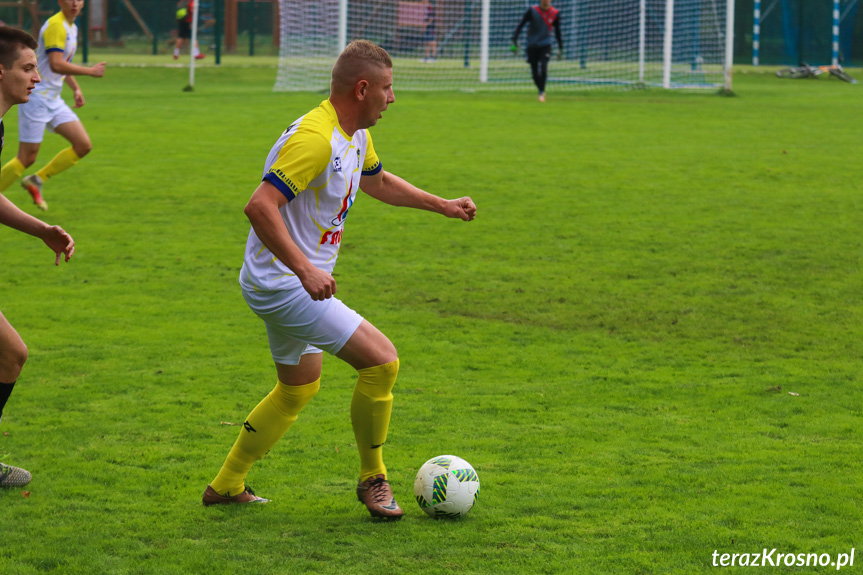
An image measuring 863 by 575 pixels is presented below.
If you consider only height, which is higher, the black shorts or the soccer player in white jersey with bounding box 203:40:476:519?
the black shorts

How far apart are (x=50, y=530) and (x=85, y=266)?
540 cm

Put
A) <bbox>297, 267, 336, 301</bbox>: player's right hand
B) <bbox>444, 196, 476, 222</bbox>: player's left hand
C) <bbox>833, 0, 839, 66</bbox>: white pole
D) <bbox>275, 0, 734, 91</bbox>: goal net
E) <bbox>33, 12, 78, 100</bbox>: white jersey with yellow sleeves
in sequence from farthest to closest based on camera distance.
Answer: <bbox>833, 0, 839, 66</bbox>: white pole
<bbox>275, 0, 734, 91</bbox>: goal net
<bbox>33, 12, 78, 100</bbox>: white jersey with yellow sleeves
<bbox>444, 196, 476, 222</bbox>: player's left hand
<bbox>297, 267, 336, 301</bbox>: player's right hand

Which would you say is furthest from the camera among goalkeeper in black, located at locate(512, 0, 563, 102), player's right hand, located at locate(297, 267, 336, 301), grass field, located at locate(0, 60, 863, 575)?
goalkeeper in black, located at locate(512, 0, 563, 102)

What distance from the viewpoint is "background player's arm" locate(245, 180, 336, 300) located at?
390cm

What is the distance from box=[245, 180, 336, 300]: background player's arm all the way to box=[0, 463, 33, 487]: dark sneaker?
179cm

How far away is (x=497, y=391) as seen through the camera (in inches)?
248

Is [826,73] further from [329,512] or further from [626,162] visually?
[329,512]

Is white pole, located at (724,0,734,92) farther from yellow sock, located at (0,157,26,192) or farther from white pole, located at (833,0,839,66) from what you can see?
yellow sock, located at (0,157,26,192)

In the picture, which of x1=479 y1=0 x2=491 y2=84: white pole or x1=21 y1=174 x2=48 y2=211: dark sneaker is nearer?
x1=21 y1=174 x2=48 y2=211: dark sneaker

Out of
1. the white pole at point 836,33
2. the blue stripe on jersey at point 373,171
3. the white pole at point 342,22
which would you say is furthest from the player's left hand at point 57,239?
the white pole at point 836,33

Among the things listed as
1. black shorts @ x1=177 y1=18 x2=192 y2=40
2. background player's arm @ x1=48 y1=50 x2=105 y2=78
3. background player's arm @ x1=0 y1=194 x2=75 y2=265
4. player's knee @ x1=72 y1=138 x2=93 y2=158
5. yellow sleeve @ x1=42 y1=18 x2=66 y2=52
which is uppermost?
black shorts @ x1=177 y1=18 x2=192 y2=40

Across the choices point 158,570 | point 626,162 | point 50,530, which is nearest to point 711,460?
point 158,570

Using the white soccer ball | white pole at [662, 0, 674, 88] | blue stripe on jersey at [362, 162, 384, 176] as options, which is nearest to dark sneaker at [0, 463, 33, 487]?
the white soccer ball

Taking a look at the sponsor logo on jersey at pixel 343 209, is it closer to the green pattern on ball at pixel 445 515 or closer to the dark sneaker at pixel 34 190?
the green pattern on ball at pixel 445 515
